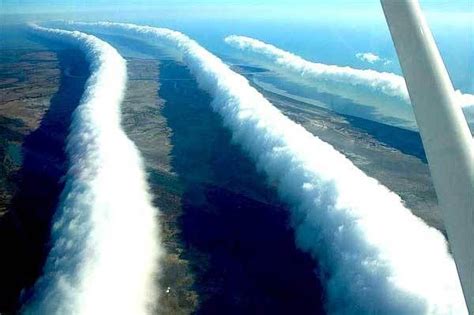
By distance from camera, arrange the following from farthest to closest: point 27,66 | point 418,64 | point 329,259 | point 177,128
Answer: point 27,66 → point 177,128 → point 329,259 → point 418,64

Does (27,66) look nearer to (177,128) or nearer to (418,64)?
(177,128)

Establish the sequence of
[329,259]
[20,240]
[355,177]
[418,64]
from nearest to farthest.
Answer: [418,64] → [329,259] → [20,240] → [355,177]

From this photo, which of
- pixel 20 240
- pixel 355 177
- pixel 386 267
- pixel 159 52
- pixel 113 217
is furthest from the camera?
pixel 159 52

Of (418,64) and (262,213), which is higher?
(418,64)

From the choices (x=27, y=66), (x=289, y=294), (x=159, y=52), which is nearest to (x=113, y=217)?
(x=289, y=294)

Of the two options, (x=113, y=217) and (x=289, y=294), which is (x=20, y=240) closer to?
(x=113, y=217)

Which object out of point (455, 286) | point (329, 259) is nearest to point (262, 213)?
point (329, 259)

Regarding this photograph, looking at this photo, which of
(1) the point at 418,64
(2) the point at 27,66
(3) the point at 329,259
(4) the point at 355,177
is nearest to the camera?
(1) the point at 418,64

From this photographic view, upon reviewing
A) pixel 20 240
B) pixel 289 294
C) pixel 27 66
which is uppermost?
pixel 289 294

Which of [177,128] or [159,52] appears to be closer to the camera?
[177,128]
